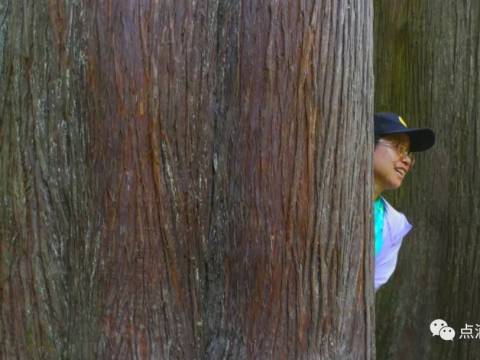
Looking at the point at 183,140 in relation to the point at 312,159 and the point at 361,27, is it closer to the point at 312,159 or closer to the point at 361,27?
the point at 312,159

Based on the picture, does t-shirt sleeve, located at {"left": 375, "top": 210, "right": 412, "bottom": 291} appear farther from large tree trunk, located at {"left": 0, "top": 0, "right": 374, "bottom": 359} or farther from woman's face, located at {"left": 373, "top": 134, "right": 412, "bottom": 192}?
large tree trunk, located at {"left": 0, "top": 0, "right": 374, "bottom": 359}

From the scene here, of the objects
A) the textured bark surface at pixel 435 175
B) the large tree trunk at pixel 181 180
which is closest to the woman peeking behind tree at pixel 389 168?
the large tree trunk at pixel 181 180

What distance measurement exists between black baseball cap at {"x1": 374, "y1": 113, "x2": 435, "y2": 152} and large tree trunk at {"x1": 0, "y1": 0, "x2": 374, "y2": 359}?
0.85 metres

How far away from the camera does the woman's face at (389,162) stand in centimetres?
462

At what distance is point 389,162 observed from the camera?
464cm

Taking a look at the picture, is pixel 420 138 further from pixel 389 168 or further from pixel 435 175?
pixel 435 175

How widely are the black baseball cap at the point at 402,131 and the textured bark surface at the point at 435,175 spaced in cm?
126

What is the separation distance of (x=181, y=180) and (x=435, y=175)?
2.74m

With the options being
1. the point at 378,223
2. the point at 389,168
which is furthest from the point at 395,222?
the point at 389,168

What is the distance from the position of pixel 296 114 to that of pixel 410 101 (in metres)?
2.58

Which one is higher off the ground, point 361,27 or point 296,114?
point 361,27

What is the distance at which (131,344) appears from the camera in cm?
370

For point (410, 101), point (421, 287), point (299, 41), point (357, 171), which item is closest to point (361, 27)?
point (299, 41)

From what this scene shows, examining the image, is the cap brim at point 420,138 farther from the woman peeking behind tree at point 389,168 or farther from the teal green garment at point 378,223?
the teal green garment at point 378,223
